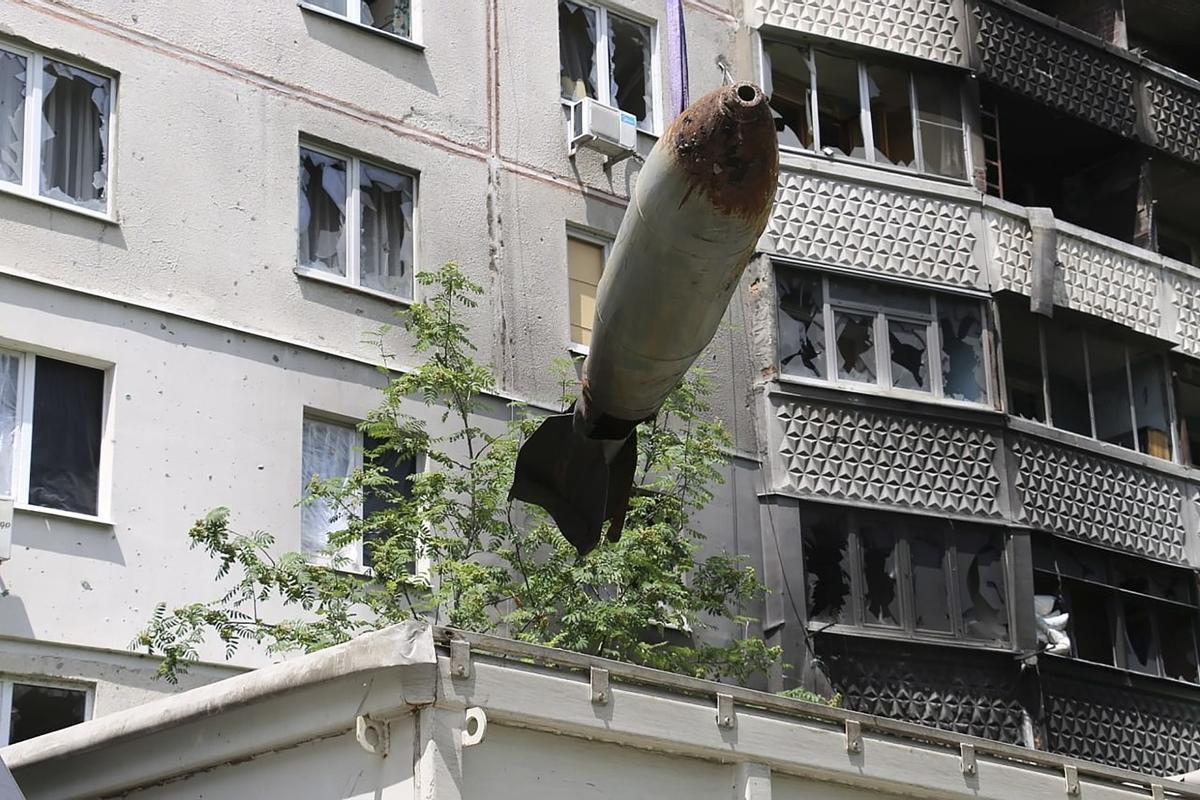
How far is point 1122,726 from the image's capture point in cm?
2284

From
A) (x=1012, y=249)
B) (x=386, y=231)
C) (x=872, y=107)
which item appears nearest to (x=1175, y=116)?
(x=1012, y=249)

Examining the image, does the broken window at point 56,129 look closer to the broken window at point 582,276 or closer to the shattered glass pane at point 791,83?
the broken window at point 582,276

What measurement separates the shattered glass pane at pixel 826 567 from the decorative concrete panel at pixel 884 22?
6134 mm

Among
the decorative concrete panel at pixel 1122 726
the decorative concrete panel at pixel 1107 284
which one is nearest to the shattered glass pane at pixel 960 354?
the decorative concrete panel at pixel 1107 284

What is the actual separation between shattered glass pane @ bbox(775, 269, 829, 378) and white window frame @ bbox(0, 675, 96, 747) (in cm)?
932

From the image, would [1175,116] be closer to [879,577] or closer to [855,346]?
[855,346]

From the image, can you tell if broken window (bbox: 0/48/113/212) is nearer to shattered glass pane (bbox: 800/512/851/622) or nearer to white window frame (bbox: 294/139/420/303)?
white window frame (bbox: 294/139/420/303)

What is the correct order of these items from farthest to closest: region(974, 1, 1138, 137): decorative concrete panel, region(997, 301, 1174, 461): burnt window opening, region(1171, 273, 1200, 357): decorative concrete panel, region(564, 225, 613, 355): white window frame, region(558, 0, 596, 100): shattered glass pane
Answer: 1. region(1171, 273, 1200, 357): decorative concrete panel
2. region(997, 301, 1174, 461): burnt window opening
3. region(974, 1, 1138, 137): decorative concrete panel
4. region(558, 0, 596, 100): shattered glass pane
5. region(564, 225, 613, 355): white window frame

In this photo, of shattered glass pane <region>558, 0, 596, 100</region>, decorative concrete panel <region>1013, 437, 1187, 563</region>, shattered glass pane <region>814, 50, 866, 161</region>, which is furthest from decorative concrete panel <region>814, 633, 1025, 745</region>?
shattered glass pane <region>558, 0, 596, 100</region>

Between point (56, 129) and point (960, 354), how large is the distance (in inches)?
431

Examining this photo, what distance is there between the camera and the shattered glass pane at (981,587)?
22.2 meters

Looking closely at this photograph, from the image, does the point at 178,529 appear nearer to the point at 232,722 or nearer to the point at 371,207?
the point at 371,207

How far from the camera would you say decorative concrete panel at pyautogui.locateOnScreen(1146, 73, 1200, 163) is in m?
26.6

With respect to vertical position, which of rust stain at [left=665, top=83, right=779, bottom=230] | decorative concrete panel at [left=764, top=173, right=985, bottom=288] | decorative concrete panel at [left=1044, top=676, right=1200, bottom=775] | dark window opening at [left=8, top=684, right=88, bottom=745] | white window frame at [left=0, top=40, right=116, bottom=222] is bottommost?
rust stain at [left=665, top=83, right=779, bottom=230]
